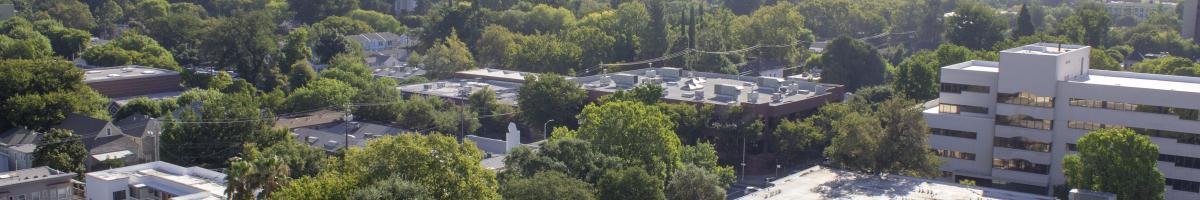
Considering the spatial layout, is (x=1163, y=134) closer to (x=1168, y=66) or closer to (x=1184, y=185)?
(x=1184, y=185)

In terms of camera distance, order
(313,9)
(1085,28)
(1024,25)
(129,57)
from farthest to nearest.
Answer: (313,9)
(1024,25)
(1085,28)
(129,57)

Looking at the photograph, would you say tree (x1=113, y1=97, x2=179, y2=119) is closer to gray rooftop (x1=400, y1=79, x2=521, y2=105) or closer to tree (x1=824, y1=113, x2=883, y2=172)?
gray rooftop (x1=400, y1=79, x2=521, y2=105)

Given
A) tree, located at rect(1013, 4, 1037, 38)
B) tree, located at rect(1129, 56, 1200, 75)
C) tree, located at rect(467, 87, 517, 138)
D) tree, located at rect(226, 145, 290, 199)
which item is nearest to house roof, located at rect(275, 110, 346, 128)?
tree, located at rect(467, 87, 517, 138)

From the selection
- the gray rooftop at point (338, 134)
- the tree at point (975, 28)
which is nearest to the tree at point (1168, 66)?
the tree at point (975, 28)

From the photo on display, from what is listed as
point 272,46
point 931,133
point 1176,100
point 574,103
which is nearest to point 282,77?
point 272,46

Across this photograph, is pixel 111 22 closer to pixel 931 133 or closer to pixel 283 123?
pixel 283 123

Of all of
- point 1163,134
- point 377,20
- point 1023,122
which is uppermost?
point 377,20

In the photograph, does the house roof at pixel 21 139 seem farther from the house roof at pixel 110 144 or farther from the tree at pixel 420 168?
the tree at pixel 420 168

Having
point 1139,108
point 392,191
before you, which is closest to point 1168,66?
point 1139,108
